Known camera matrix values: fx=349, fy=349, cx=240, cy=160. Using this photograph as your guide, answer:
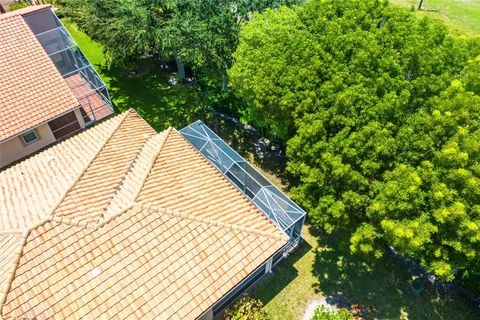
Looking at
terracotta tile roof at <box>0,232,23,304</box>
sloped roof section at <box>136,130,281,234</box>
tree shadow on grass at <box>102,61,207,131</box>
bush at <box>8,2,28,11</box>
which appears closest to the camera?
terracotta tile roof at <box>0,232,23,304</box>

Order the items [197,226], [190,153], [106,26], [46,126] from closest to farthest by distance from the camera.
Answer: [197,226] < [190,153] < [46,126] < [106,26]

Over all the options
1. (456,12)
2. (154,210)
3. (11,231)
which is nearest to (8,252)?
(11,231)

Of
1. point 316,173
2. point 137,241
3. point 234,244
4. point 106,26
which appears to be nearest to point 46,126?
point 106,26

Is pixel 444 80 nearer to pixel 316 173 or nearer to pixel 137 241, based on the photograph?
pixel 316 173

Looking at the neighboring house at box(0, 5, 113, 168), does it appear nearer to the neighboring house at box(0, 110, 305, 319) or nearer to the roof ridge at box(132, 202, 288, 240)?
the neighboring house at box(0, 110, 305, 319)

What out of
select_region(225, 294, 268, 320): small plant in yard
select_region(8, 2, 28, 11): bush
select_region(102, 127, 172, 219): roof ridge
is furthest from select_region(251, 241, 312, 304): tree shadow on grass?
select_region(8, 2, 28, 11): bush

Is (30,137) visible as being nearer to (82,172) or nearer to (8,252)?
(82,172)
